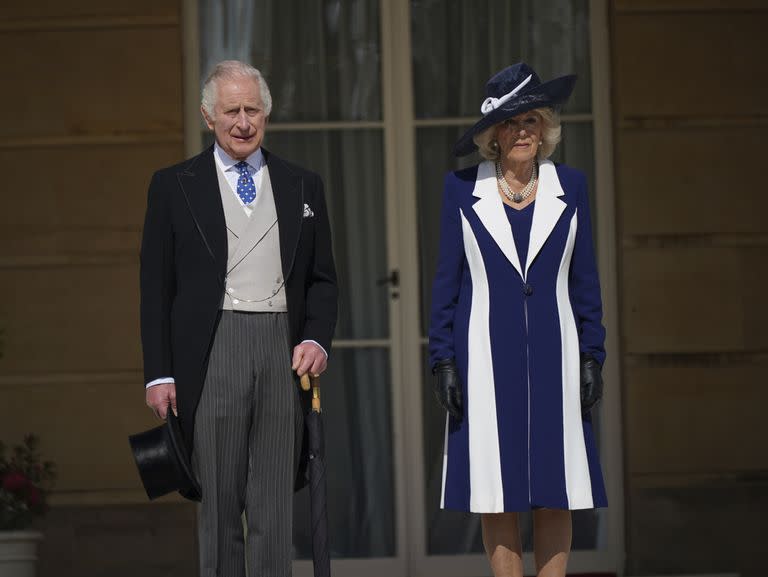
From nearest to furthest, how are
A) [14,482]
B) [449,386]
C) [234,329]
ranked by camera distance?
[234,329]
[449,386]
[14,482]

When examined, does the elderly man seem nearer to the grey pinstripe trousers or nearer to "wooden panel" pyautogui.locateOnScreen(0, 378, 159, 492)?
the grey pinstripe trousers

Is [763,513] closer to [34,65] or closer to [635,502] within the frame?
[635,502]

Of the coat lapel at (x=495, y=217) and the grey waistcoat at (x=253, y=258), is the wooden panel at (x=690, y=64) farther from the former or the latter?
the grey waistcoat at (x=253, y=258)

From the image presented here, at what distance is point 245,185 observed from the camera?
4.49m

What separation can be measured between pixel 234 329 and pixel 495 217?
2.74 ft

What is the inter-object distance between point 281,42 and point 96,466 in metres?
1.97

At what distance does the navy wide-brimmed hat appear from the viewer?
4637 mm

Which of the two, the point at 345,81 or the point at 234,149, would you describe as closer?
the point at 234,149

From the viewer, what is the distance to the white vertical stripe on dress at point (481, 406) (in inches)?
181

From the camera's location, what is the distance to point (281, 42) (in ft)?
23.1

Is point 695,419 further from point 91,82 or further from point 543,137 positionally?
point 91,82

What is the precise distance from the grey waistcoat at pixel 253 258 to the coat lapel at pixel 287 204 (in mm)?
17

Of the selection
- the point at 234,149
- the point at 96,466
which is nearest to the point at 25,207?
the point at 96,466

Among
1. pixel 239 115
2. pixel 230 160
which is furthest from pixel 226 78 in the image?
pixel 230 160
